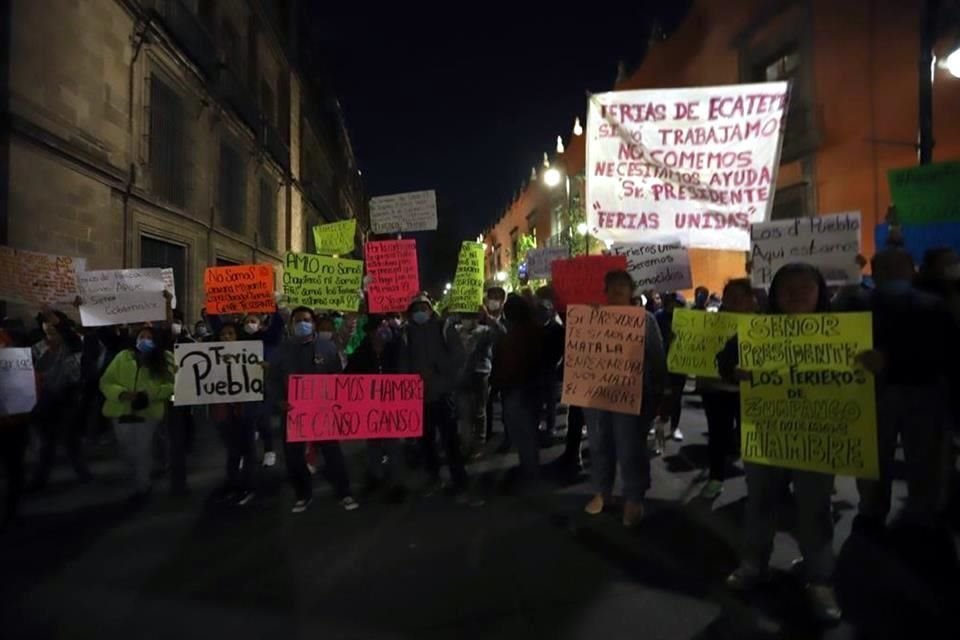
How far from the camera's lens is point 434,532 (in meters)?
4.71

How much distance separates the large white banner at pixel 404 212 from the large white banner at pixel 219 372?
5.29 m

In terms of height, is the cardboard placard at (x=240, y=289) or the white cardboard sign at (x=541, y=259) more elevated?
the white cardboard sign at (x=541, y=259)

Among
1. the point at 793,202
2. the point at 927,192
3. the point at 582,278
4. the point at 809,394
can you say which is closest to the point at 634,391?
the point at 809,394

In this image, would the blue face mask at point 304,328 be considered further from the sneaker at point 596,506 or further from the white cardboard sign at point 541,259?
the white cardboard sign at point 541,259

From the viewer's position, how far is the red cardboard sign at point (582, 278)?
624cm

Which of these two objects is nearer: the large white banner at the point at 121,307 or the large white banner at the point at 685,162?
the large white banner at the point at 685,162

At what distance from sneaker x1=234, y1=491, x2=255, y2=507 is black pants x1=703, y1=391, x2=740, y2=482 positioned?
4034 mm

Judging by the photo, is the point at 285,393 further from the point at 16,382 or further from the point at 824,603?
the point at 824,603

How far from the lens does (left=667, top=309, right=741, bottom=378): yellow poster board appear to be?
4.79m

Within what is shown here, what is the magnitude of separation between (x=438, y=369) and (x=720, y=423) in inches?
95.4

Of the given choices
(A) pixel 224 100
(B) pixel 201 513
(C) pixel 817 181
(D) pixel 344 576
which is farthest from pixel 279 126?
(D) pixel 344 576

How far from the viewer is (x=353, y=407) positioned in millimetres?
5363

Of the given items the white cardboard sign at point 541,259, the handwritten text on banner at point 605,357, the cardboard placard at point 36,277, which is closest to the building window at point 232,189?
the white cardboard sign at point 541,259

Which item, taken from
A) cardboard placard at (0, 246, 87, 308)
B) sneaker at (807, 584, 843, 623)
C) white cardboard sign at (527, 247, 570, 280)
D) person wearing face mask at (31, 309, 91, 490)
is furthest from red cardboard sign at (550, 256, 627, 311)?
white cardboard sign at (527, 247, 570, 280)
